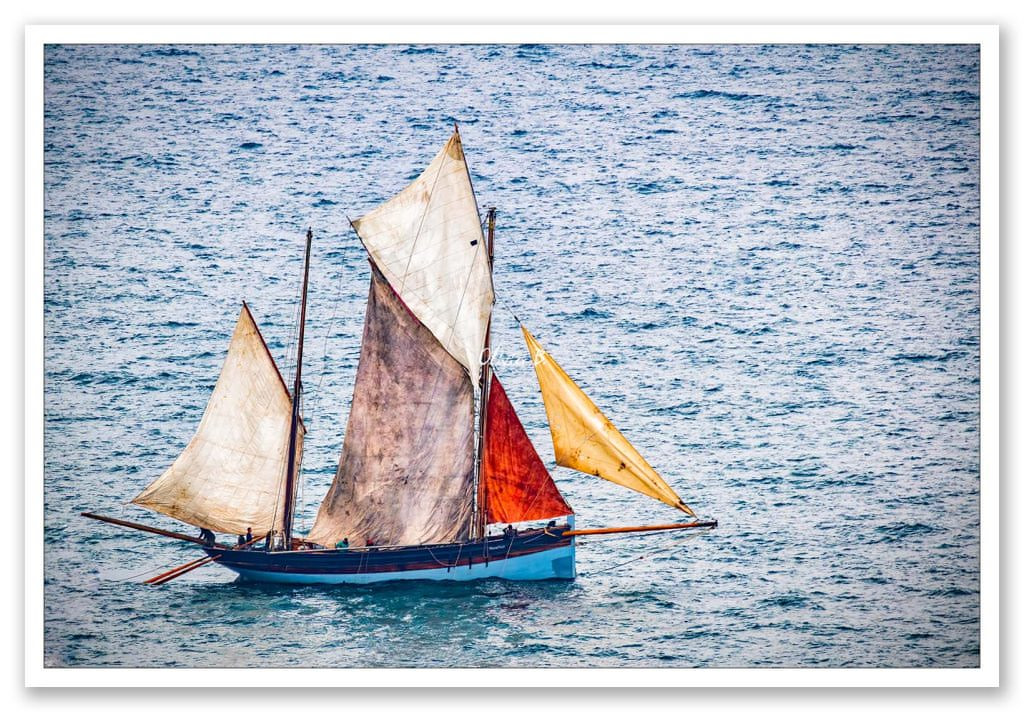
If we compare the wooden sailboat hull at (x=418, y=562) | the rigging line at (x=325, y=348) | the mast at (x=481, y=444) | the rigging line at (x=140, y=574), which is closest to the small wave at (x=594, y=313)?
the rigging line at (x=325, y=348)

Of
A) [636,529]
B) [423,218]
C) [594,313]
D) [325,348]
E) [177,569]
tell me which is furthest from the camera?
[594,313]

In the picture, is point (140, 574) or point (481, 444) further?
point (481, 444)

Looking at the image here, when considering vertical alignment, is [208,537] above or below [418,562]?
above

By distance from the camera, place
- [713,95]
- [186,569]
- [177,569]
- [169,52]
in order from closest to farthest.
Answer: [169,52] → [186,569] → [177,569] → [713,95]

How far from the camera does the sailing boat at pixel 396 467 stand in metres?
27.4

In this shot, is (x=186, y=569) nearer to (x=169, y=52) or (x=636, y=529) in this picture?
(x=636, y=529)

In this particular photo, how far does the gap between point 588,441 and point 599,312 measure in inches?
331

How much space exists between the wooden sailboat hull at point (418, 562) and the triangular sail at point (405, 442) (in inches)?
10.2

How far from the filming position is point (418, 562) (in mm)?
27703

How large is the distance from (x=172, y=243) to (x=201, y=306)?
73.6 inches

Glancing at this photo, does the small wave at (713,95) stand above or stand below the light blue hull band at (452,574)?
above

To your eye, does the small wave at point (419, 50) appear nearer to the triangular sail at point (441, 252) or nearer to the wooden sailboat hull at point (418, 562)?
the triangular sail at point (441, 252)

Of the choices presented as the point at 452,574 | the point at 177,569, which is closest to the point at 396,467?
the point at 452,574
